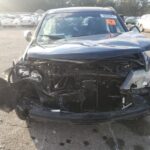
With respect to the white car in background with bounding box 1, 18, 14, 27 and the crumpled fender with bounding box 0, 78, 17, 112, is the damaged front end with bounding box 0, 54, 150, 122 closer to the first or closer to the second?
the crumpled fender with bounding box 0, 78, 17, 112

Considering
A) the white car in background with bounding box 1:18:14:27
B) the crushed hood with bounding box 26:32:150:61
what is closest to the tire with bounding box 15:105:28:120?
the crushed hood with bounding box 26:32:150:61

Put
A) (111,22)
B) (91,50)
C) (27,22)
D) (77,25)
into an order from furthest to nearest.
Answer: (27,22)
(111,22)
(77,25)
(91,50)

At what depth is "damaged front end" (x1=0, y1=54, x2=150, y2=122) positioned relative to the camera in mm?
3877

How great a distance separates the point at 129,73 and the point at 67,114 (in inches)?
39.2

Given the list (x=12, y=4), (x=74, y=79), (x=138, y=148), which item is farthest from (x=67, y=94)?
(x=12, y=4)

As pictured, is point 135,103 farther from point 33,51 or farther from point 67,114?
point 33,51

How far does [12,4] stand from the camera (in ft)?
220

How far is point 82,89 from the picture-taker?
3.94 meters

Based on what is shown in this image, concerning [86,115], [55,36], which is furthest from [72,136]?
[55,36]

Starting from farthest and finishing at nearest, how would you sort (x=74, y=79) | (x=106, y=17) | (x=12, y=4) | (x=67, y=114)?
(x=12, y=4), (x=106, y=17), (x=74, y=79), (x=67, y=114)

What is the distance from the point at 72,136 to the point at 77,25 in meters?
2.23

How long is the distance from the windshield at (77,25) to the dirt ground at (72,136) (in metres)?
1.53

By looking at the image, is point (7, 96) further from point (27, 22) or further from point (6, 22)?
point (27, 22)

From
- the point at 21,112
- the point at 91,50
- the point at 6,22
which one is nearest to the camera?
the point at 91,50
